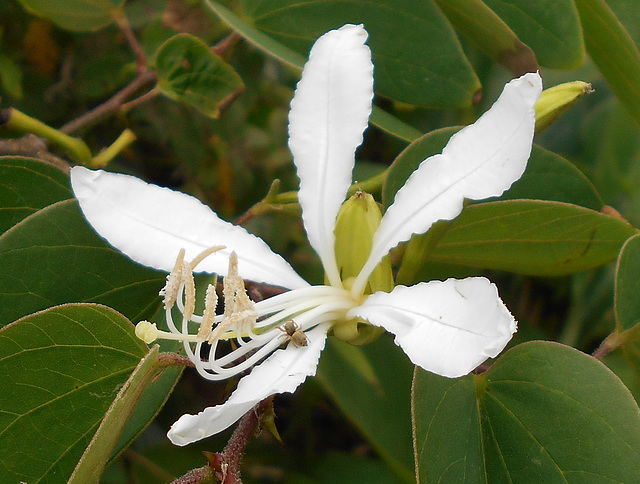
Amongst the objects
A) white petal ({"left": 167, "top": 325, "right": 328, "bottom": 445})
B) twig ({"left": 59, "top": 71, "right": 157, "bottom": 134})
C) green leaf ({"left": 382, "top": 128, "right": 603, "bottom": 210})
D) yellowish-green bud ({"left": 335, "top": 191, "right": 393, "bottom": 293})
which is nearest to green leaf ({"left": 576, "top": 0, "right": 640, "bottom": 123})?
green leaf ({"left": 382, "top": 128, "right": 603, "bottom": 210})

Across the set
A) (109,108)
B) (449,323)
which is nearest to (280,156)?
(109,108)

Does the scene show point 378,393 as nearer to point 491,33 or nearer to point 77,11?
point 491,33

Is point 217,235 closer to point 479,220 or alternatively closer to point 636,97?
point 479,220

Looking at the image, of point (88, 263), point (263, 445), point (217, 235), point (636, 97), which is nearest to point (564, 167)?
point (636, 97)

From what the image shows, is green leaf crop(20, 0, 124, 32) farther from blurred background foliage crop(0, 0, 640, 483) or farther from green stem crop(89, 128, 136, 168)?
green stem crop(89, 128, 136, 168)

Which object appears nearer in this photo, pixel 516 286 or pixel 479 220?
pixel 479 220

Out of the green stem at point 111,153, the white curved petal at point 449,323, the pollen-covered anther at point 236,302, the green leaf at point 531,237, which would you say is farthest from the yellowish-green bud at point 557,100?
the green stem at point 111,153
